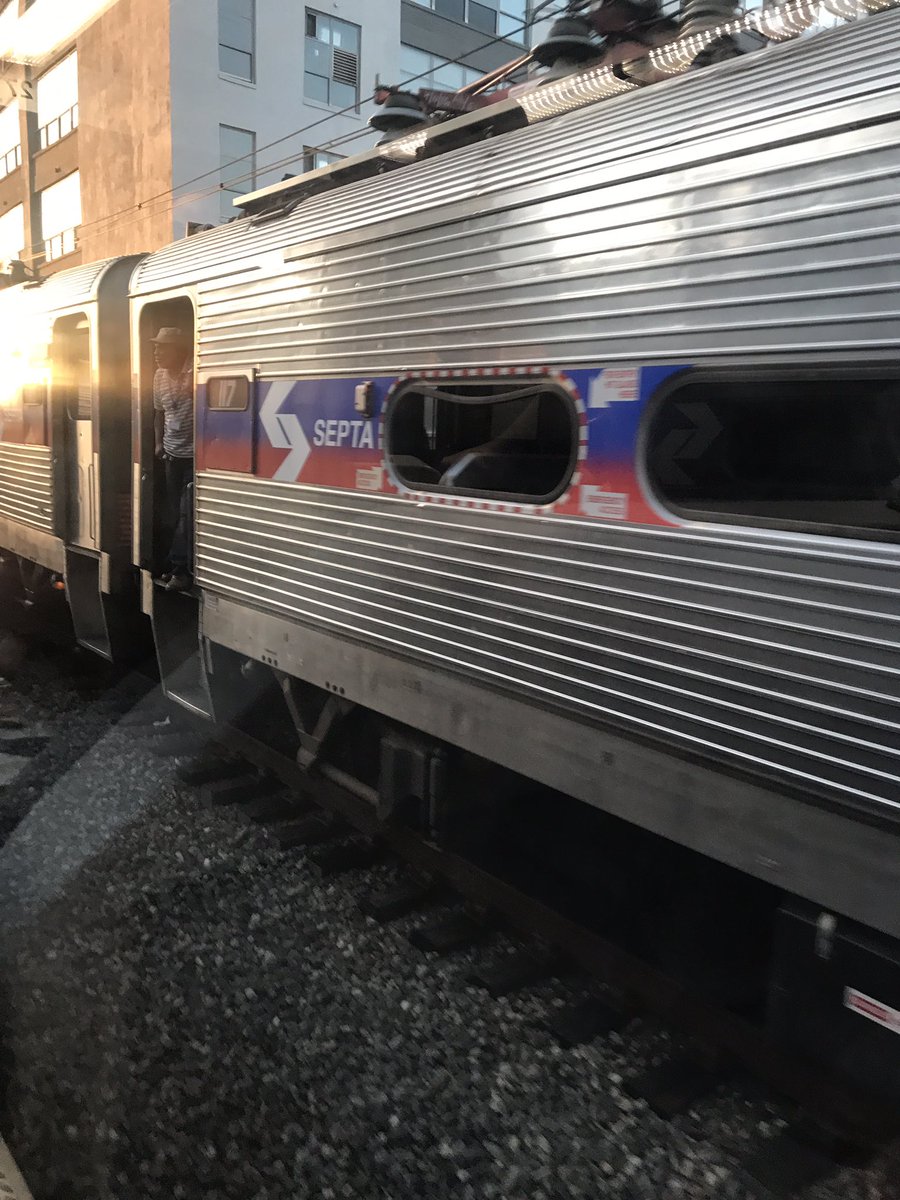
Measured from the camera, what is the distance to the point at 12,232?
29656 millimetres

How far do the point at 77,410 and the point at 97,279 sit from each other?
1.15 m

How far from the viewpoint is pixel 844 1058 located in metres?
2.55

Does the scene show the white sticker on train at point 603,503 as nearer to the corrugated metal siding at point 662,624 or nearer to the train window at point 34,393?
the corrugated metal siding at point 662,624

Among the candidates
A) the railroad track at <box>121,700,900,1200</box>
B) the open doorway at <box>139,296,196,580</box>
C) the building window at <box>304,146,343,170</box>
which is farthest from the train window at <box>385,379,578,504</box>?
the open doorway at <box>139,296,196,580</box>

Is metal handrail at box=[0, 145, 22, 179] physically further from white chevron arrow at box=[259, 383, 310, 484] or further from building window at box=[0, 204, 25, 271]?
white chevron arrow at box=[259, 383, 310, 484]

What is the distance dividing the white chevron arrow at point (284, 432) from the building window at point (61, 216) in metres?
22.1

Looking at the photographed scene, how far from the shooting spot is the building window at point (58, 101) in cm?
2434

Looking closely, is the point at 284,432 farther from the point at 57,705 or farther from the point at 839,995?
the point at 57,705

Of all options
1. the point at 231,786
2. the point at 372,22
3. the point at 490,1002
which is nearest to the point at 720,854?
the point at 490,1002

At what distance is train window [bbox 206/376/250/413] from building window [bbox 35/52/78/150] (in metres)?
22.9

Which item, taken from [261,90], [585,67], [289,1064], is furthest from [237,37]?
[289,1064]

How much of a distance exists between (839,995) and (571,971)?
4.50 feet

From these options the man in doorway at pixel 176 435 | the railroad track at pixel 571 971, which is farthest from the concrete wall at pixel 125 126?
the railroad track at pixel 571 971

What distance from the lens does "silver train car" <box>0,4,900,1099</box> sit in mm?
2352
